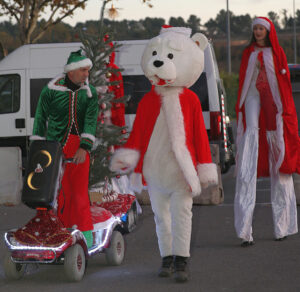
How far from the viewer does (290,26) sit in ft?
447

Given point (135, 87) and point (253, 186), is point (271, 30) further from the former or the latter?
point (135, 87)

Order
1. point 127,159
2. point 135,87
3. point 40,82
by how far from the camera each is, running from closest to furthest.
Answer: point 127,159
point 135,87
point 40,82

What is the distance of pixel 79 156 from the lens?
6.52 m

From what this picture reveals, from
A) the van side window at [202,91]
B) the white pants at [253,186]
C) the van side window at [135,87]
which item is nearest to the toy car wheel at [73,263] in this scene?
the white pants at [253,186]

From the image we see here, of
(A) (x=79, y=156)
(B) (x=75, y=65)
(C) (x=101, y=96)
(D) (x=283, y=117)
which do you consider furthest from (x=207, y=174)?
(C) (x=101, y=96)

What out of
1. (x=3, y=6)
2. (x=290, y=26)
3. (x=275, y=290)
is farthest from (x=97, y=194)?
(x=290, y=26)

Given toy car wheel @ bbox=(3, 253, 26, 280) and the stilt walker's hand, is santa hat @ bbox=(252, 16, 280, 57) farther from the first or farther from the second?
toy car wheel @ bbox=(3, 253, 26, 280)

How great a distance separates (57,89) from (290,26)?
133 meters

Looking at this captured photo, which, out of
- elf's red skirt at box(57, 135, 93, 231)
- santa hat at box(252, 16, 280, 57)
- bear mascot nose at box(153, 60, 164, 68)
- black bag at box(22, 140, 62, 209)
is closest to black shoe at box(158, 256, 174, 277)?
elf's red skirt at box(57, 135, 93, 231)

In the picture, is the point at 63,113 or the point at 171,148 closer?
the point at 171,148

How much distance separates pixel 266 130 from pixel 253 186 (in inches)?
23.8

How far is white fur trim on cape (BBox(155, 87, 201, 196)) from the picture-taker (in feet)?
20.3

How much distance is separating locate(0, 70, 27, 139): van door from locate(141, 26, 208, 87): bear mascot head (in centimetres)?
823

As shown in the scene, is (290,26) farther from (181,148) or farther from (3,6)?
(181,148)
